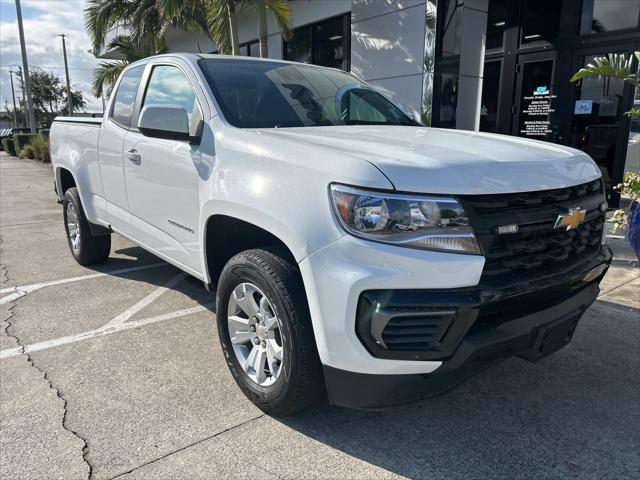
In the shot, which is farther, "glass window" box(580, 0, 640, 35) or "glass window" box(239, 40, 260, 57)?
"glass window" box(239, 40, 260, 57)

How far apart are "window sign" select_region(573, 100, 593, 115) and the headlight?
23.8ft

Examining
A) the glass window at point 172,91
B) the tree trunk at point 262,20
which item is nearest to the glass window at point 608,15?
the tree trunk at point 262,20

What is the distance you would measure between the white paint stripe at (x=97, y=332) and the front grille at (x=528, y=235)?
9.10 ft

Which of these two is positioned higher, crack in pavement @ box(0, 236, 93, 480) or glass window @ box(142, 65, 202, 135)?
glass window @ box(142, 65, 202, 135)

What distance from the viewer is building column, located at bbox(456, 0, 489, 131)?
896 cm

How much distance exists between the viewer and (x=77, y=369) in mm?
3209

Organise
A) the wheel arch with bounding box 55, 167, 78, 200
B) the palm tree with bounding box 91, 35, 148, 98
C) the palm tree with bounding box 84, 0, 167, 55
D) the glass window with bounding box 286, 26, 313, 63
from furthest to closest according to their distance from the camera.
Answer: the palm tree with bounding box 91, 35, 148, 98, the palm tree with bounding box 84, 0, 167, 55, the glass window with bounding box 286, 26, 313, 63, the wheel arch with bounding box 55, 167, 78, 200

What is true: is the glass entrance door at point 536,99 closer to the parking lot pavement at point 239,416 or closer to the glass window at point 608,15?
the glass window at point 608,15

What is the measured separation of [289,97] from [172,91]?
34.3 inches

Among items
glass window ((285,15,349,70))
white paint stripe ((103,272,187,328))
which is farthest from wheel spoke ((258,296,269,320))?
glass window ((285,15,349,70))

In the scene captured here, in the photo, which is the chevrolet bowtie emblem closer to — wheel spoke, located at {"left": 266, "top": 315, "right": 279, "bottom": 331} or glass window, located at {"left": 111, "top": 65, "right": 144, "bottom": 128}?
wheel spoke, located at {"left": 266, "top": 315, "right": 279, "bottom": 331}

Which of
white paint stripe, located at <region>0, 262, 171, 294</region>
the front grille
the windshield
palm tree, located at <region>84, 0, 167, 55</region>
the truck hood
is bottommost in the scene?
white paint stripe, located at <region>0, 262, 171, 294</region>

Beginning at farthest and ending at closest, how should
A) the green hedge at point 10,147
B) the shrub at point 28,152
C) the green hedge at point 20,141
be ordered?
the green hedge at point 10,147 < the green hedge at point 20,141 < the shrub at point 28,152

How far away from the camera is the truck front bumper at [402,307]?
198 centimetres
